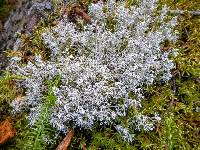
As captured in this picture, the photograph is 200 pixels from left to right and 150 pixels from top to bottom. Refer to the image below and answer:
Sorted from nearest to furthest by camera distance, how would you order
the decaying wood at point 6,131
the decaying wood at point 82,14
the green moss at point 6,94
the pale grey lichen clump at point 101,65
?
the pale grey lichen clump at point 101,65 → the decaying wood at point 6,131 → the green moss at point 6,94 → the decaying wood at point 82,14

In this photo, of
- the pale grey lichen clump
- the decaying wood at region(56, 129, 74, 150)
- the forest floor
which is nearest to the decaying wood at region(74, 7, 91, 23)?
the pale grey lichen clump

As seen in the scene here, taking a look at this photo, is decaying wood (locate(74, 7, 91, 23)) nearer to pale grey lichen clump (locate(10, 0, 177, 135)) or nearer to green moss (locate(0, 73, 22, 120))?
pale grey lichen clump (locate(10, 0, 177, 135))

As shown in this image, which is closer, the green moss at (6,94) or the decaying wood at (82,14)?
the green moss at (6,94)

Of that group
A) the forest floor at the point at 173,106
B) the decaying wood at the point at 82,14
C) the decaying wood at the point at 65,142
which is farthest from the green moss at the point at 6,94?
the decaying wood at the point at 82,14

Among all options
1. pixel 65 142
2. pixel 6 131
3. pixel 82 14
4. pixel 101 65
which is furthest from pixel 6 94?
pixel 82 14

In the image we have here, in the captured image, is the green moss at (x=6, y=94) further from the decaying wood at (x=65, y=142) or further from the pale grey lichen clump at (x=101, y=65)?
the decaying wood at (x=65, y=142)

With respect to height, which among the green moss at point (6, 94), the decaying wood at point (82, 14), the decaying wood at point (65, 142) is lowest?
the decaying wood at point (65, 142)
